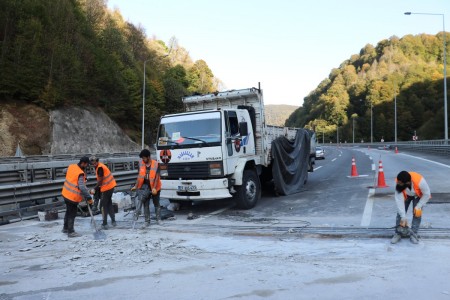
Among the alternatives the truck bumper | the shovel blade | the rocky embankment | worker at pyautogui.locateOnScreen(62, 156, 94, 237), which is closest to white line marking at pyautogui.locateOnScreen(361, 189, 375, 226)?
the truck bumper

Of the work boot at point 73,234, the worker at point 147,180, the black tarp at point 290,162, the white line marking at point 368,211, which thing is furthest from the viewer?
the black tarp at point 290,162

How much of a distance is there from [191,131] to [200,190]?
1.44 m

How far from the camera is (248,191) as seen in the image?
10250mm

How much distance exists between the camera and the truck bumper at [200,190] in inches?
363

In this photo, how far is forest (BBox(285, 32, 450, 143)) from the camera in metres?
101

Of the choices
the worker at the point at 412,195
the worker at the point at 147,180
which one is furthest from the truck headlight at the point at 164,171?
the worker at the point at 412,195

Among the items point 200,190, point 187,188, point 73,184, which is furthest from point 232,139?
point 73,184

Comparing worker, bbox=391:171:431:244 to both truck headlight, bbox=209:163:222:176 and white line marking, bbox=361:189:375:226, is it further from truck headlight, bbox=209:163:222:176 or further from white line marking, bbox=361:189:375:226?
truck headlight, bbox=209:163:222:176

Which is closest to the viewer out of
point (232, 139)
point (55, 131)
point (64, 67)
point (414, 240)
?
point (414, 240)

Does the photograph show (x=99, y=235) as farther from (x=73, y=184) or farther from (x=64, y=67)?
(x=64, y=67)

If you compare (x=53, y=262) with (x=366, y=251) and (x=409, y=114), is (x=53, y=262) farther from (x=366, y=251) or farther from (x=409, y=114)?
(x=409, y=114)

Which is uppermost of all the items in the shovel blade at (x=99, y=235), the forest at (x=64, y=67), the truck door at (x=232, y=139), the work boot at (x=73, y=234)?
the forest at (x=64, y=67)

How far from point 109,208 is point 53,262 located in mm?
2623

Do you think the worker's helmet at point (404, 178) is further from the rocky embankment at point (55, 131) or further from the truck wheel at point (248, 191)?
the rocky embankment at point (55, 131)
